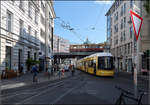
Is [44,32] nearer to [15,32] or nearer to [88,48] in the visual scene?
[15,32]

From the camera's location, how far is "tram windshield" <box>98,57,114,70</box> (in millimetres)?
18797

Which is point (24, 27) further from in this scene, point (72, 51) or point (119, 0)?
point (72, 51)

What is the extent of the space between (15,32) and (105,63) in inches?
470

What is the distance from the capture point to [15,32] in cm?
2056

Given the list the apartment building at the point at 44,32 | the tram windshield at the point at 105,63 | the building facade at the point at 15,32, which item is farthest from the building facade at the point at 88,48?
the tram windshield at the point at 105,63

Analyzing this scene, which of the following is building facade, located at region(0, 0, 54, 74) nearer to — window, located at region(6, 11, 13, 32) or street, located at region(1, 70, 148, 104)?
window, located at region(6, 11, 13, 32)

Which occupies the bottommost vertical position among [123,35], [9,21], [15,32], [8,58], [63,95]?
[63,95]

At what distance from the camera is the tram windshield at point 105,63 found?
1880cm

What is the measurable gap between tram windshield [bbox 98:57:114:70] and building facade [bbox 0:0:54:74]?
10.3m

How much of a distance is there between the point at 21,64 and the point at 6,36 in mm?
5715

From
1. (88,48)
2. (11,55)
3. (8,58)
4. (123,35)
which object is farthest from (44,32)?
(88,48)

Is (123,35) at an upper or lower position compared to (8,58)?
upper

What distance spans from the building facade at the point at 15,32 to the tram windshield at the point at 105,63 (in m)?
10.3

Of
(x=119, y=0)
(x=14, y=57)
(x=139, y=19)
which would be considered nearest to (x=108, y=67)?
(x=14, y=57)
